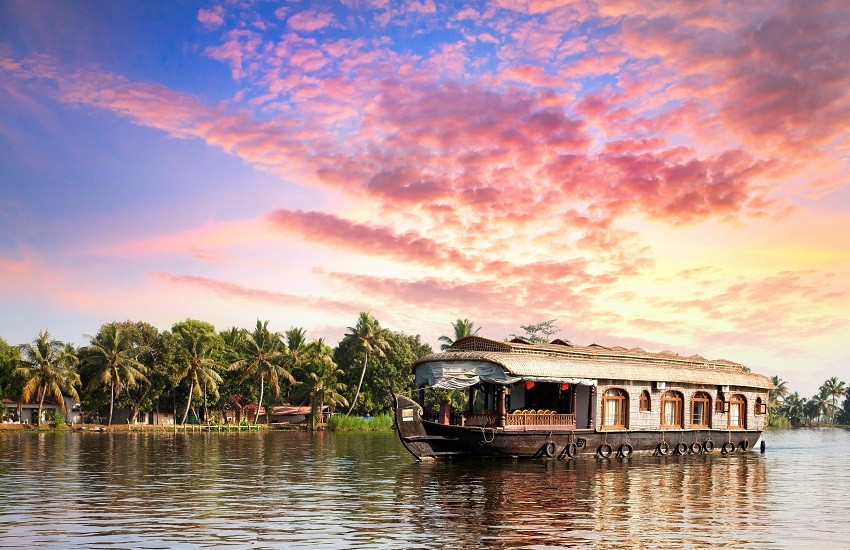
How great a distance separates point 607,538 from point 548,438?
49.6 feet

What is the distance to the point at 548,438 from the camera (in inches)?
1094

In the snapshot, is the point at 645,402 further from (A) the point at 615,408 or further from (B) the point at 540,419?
(B) the point at 540,419

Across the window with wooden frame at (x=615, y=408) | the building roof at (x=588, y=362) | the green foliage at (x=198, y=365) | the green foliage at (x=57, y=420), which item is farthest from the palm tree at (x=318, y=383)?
the window with wooden frame at (x=615, y=408)

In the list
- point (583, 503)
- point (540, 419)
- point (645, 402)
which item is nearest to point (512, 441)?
point (540, 419)

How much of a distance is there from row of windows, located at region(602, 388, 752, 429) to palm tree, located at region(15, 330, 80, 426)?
41186 millimetres

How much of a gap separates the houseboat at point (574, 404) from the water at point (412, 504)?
2.81ft

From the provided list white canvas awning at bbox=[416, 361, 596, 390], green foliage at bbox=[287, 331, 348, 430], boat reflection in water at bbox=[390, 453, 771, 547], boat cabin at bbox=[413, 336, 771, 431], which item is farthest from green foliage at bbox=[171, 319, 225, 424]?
boat reflection in water at bbox=[390, 453, 771, 547]

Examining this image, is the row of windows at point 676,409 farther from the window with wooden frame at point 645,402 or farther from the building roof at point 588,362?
the building roof at point 588,362

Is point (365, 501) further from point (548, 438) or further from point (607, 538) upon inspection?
point (548, 438)

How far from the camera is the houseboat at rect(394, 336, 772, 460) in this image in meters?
26.7

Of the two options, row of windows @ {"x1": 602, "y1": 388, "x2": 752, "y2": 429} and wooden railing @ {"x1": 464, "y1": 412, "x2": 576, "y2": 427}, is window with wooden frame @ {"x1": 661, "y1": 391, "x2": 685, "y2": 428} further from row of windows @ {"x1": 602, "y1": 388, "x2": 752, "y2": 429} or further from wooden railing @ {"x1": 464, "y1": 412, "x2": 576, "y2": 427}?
wooden railing @ {"x1": 464, "y1": 412, "x2": 576, "y2": 427}

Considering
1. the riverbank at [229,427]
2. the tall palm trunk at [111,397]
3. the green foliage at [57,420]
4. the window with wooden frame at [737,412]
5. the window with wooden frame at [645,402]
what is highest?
the window with wooden frame at [645,402]

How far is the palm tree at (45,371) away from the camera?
2271 inches

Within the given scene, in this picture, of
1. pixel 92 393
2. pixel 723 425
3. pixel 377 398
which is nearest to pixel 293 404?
pixel 377 398
